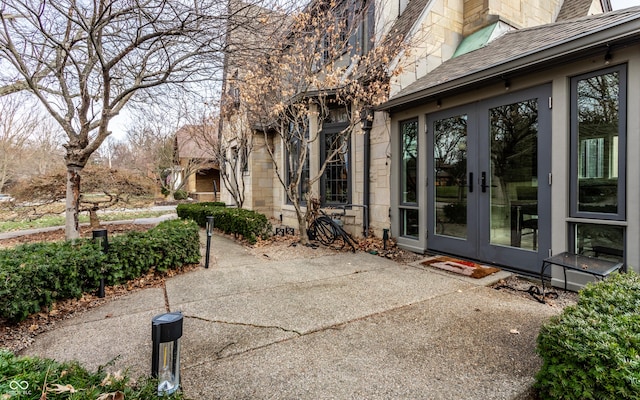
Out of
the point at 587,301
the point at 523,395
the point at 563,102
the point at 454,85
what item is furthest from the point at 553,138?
the point at 523,395

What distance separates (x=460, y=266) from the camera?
4848 millimetres

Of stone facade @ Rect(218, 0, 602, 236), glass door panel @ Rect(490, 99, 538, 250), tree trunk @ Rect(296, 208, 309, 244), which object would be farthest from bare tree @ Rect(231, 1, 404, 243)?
glass door panel @ Rect(490, 99, 538, 250)

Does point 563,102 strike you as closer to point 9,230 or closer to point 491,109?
point 491,109

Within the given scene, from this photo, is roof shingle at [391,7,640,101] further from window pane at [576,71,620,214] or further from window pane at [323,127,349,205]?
window pane at [323,127,349,205]

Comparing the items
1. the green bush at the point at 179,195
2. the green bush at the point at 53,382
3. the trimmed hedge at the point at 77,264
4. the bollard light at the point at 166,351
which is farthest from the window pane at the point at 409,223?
the green bush at the point at 179,195

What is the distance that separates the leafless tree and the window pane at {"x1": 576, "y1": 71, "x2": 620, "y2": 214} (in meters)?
4.55

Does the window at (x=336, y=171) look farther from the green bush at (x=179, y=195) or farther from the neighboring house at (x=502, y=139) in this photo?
the green bush at (x=179, y=195)

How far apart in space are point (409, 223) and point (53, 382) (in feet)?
19.0

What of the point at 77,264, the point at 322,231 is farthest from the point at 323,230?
the point at 77,264

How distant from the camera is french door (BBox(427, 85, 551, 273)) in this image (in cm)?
428

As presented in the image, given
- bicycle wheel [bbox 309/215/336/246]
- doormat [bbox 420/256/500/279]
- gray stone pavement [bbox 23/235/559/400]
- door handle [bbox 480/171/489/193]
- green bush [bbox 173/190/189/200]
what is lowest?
gray stone pavement [bbox 23/235/559/400]

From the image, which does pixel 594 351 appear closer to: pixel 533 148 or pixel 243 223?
pixel 533 148

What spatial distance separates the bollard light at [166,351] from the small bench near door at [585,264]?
3.80m

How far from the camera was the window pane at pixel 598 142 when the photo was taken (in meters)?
3.61
